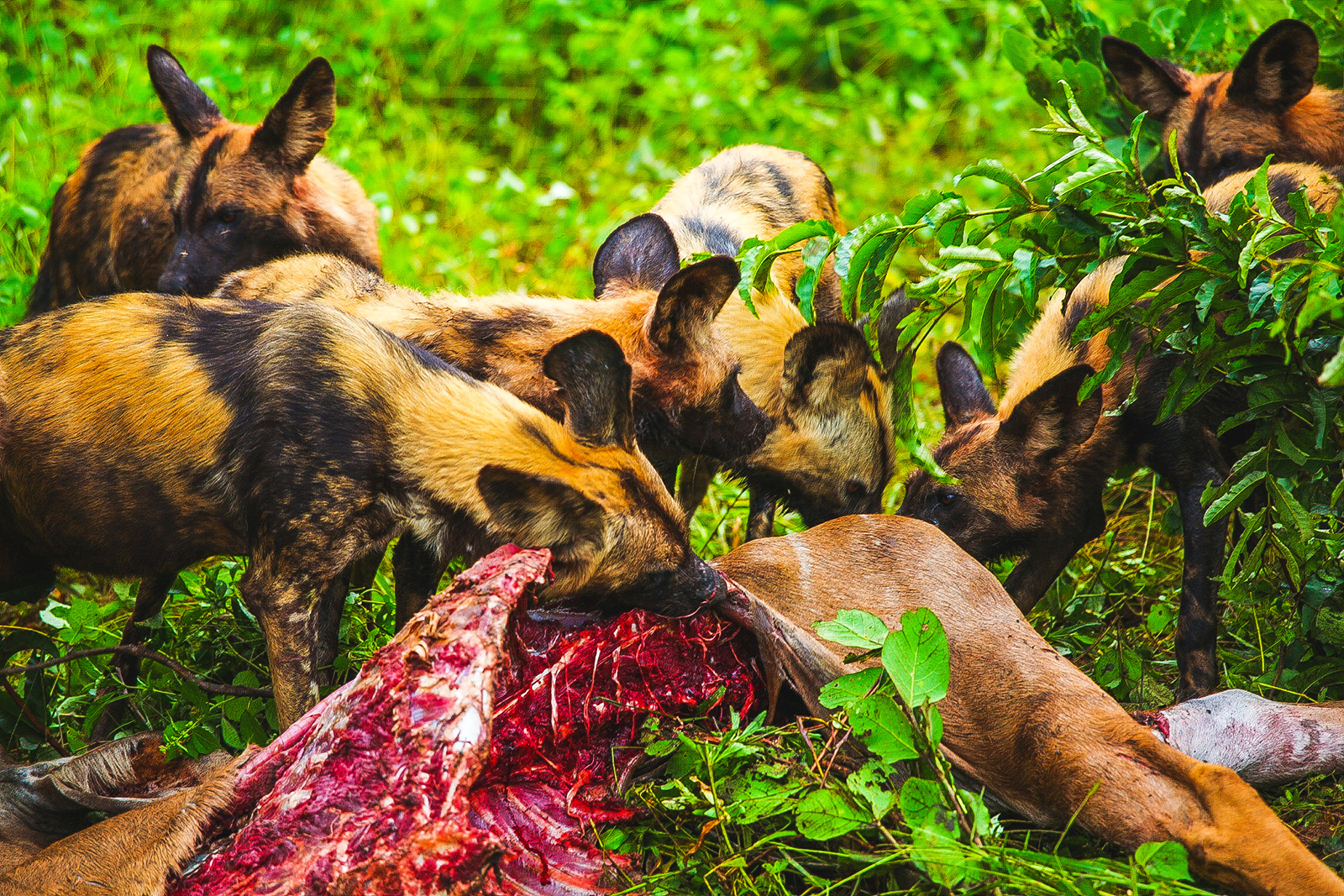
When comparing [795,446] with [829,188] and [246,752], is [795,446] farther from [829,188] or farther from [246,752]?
[246,752]

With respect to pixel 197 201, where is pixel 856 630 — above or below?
below

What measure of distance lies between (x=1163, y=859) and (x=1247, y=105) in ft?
12.6

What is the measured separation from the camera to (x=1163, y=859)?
2537mm

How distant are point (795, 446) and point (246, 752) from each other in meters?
2.32

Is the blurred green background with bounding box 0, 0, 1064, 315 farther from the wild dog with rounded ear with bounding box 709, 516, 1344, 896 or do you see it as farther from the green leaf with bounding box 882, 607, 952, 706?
the green leaf with bounding box 882, 607, 952, 706

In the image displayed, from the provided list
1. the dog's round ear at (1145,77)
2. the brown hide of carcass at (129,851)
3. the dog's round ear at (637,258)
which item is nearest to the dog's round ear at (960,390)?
the dog's round ear at (637,258)

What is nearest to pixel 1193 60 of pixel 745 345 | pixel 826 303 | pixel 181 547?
pixel 826 303

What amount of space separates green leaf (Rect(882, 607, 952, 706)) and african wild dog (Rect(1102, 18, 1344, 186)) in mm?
3306

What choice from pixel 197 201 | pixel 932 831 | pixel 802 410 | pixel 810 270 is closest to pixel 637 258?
pixel 802 410

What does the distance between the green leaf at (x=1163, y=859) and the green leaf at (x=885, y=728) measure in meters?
0.51

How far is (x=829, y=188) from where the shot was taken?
589cm

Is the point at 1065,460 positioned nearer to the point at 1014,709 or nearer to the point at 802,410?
the point at 802,410

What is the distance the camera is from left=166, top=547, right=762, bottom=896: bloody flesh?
2.32 metres

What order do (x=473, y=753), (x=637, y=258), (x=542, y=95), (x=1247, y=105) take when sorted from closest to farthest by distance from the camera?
(x=473, y=753), (x=637, y=258), (x=1247, y=105), (x=542, y=95)
